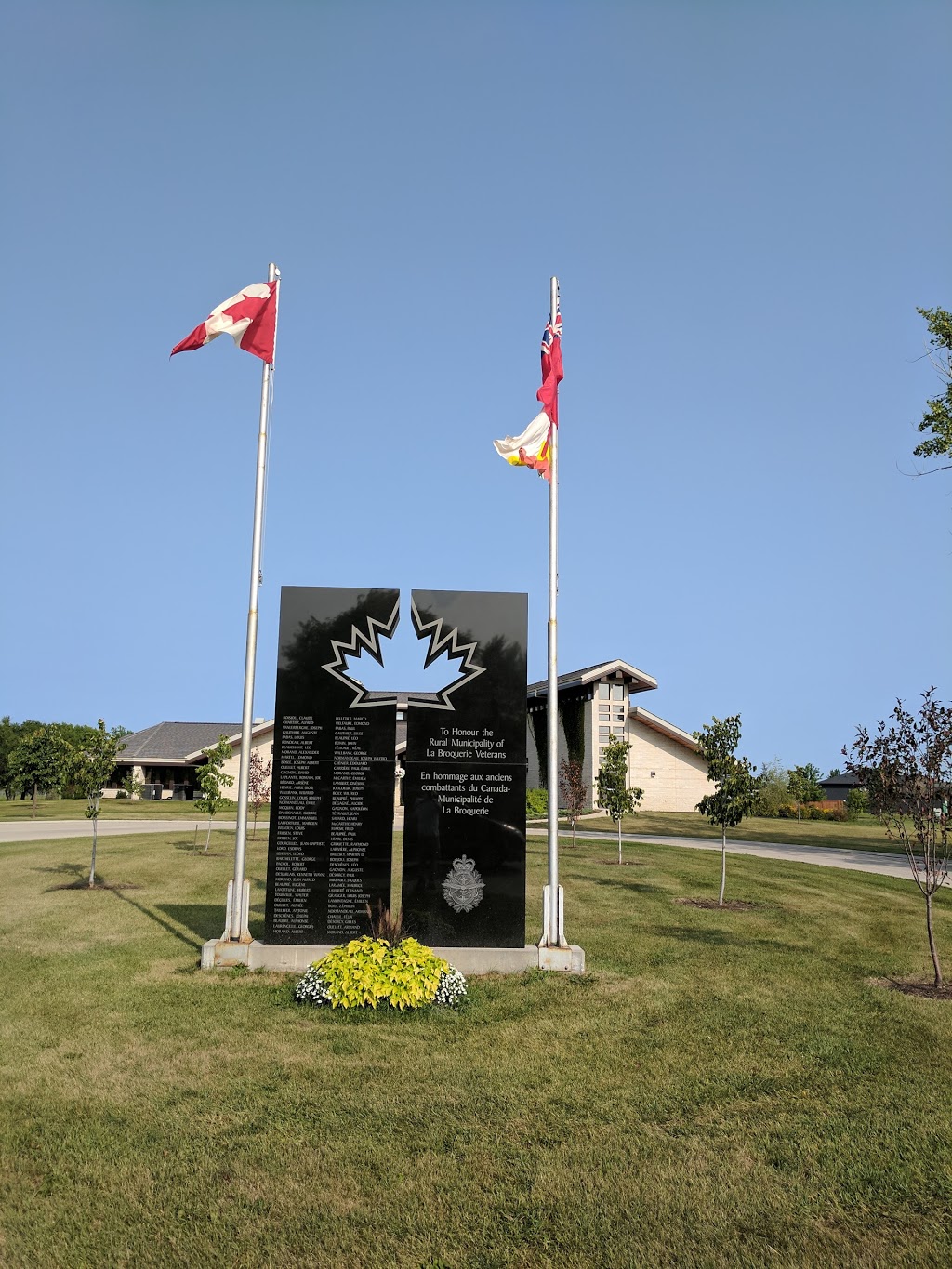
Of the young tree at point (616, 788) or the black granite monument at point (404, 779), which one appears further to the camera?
the young tree at point (616, 788)

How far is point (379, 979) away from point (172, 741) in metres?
55.5

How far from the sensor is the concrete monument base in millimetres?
11961

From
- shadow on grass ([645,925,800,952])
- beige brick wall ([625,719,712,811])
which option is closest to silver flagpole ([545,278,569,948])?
shadow on grass ([645,925,800,952])

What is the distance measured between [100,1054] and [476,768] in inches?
224

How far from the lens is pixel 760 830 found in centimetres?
4050

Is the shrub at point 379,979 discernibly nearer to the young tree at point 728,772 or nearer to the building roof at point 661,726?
the young tree at point 728,772

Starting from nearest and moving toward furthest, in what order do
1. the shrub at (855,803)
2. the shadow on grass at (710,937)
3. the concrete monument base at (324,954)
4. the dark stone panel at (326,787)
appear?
the concrete monument base at (324,954) → the dark stone panel at (326,787) → the shadow on grass at (710,937) → the shrub at (855,803)

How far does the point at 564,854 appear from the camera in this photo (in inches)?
1087

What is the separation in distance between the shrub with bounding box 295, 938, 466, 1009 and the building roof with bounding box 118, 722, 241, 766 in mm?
47266

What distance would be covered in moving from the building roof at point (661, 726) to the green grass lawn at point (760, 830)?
3.87 m

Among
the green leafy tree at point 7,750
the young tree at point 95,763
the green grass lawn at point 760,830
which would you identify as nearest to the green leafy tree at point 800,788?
the green grass lawn at point 760,830

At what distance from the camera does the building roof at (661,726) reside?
1844 inches

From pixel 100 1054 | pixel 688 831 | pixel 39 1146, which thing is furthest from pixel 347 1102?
pixel 688 831

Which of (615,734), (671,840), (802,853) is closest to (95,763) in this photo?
(671,840)
